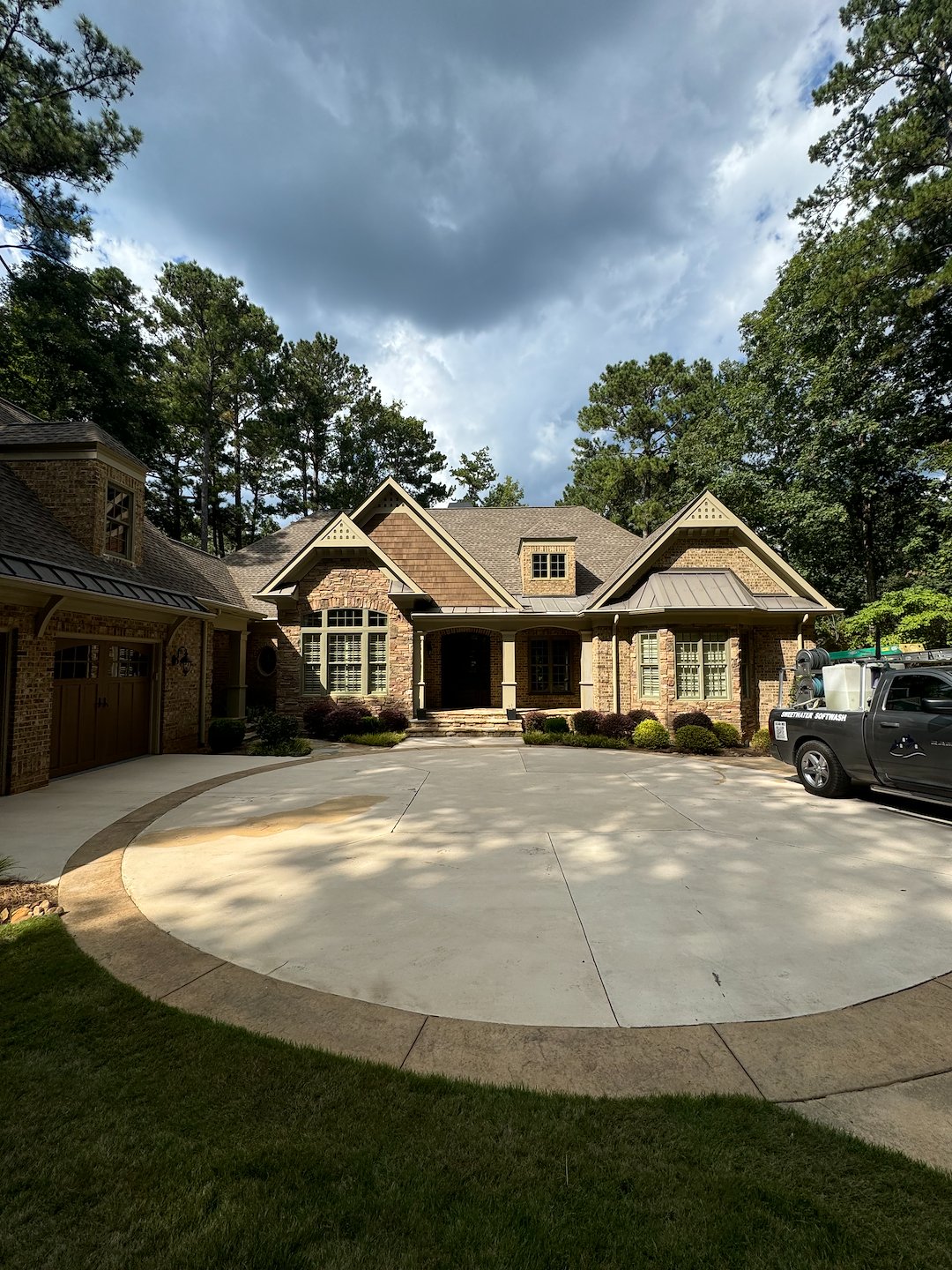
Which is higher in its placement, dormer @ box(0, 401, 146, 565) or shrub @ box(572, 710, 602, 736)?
dormer @ box(0, 401, 146, 565)

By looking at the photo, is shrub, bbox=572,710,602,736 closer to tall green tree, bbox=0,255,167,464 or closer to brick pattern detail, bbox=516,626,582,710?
brick pattern detail, bbox=516,626,582,710

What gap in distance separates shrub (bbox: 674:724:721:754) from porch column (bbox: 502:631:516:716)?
5525 millimetres

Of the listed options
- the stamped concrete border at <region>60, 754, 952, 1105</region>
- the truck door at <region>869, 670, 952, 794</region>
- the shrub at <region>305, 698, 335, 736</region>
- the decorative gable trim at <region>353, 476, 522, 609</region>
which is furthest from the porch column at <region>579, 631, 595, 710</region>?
the stamped concrete border at <region>60, 754, 952, 1105</region>

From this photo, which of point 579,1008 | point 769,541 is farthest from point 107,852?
point 769,541

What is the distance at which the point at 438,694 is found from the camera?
19.2 meters

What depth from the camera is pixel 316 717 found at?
1543 centimetres

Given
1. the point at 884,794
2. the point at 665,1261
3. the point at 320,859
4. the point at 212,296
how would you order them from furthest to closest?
the point at 212,296
the point at 884,794
the point at 320,859
the point at 665,1261

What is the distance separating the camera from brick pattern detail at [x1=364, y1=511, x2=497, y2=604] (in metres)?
17.7

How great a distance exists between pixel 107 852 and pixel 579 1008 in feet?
17.7

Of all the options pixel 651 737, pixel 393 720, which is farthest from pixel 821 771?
pixel 393 720

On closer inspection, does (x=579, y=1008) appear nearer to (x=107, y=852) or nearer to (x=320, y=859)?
(x=320, y=859)

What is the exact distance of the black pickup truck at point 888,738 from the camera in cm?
676

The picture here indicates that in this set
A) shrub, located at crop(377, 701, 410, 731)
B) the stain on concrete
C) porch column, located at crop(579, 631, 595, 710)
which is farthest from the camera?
porch column, located at crop(579, 631, 595, 710)

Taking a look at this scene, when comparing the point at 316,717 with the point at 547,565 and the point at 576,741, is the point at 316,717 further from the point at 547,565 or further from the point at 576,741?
the point at 547,565
